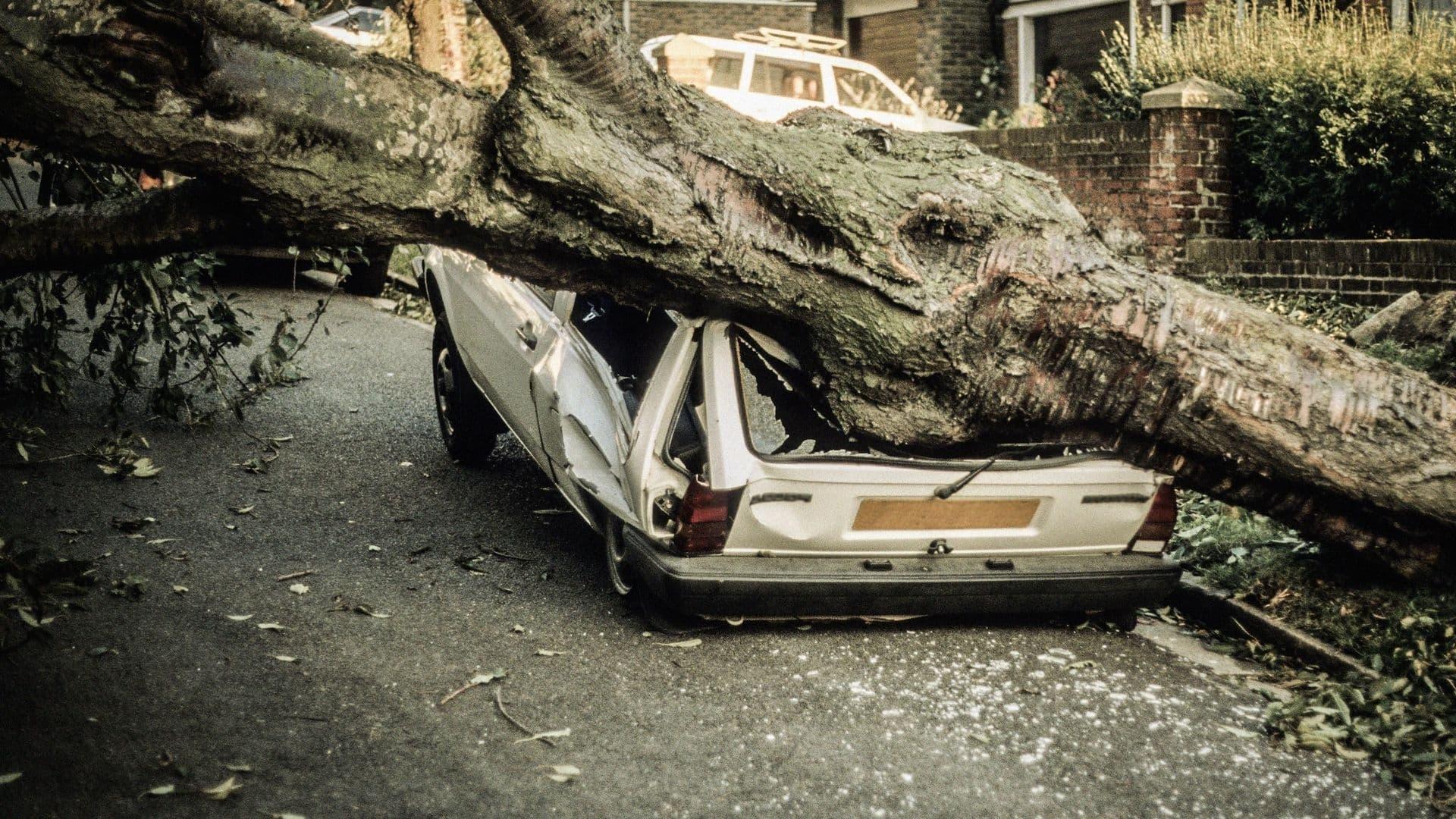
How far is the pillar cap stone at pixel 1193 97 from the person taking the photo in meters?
11.1

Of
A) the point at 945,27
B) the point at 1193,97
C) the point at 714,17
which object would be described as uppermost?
the point at 714,17

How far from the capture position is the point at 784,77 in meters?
22.6

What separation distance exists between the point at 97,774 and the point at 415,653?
4.58 ft

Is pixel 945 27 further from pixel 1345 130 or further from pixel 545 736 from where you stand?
pixel 545 736

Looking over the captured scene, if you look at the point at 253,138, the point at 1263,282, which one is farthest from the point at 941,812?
the point at 1263,282

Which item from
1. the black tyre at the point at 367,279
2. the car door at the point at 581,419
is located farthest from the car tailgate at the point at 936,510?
the black tyre at the point at 367,279

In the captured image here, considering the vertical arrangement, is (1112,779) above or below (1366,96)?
below

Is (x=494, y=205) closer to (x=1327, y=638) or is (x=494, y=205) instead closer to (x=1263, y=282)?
(x=1327, y=638)

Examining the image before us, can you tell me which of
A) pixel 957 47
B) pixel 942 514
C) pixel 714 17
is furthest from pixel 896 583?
pixel 714 17

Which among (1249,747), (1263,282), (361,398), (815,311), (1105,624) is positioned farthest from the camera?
(1263,282)

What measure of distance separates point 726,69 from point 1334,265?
14071mm

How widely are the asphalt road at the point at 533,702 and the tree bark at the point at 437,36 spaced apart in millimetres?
9831

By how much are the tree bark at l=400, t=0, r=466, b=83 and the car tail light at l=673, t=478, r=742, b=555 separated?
38.3 ft

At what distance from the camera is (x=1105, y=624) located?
6062 mm
